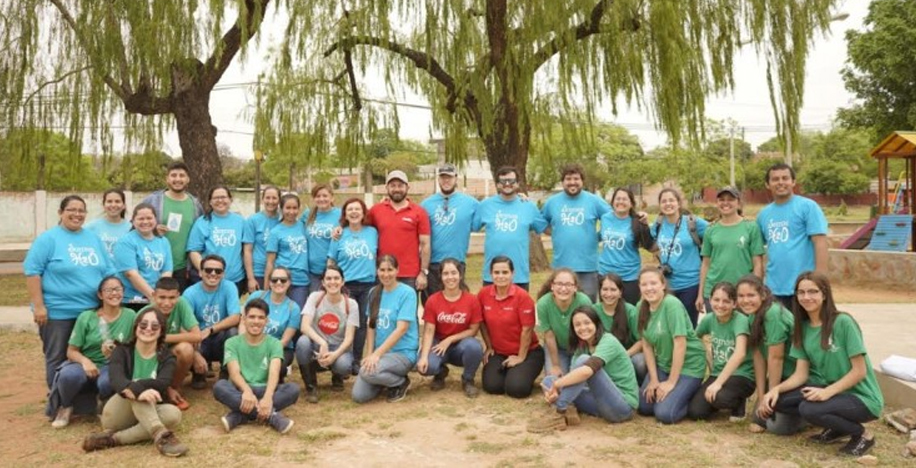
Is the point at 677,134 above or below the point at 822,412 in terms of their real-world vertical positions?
above

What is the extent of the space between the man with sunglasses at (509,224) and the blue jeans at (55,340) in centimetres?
295

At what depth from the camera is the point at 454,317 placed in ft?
19.2

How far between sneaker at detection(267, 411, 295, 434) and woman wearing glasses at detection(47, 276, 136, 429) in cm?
105

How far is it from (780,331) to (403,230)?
2.85 metres

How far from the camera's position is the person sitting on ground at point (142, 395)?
15.0 feet

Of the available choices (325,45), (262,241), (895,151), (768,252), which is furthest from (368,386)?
A: (895,151)

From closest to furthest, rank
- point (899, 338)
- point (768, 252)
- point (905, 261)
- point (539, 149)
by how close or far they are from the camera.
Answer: point (768, 252)
point (899, 338)
point (905, 261)
point (539, 149)

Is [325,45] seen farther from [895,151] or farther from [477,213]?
[895,151]

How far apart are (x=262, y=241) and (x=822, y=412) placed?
4271 millimetres

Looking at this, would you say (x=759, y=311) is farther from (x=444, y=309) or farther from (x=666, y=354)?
(x=444, y=309)

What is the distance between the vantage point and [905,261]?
1215cm

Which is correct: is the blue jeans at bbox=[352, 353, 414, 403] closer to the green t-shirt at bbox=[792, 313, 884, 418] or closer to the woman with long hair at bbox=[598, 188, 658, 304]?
the woman with long hair at bbox=[598, 188, 658, 304]

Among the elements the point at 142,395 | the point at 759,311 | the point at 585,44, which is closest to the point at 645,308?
the point at 759,311

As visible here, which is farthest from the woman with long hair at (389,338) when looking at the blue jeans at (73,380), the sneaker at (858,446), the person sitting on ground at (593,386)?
the sneaker at (858,446)
